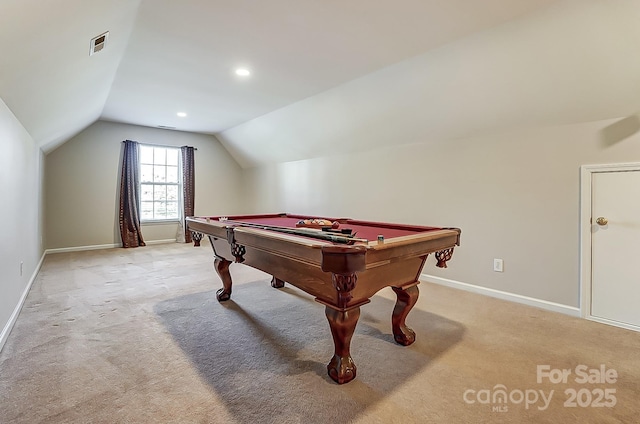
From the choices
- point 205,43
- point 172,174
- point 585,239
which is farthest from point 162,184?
point 585,239

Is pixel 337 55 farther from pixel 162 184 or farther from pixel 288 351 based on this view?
pixel 162 184

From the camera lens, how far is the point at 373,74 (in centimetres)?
311

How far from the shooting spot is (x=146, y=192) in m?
6.15

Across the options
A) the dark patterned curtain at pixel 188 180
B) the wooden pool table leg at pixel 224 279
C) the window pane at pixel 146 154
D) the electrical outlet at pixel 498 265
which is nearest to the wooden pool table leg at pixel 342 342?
the wooden pool table leg at pixel 224 279

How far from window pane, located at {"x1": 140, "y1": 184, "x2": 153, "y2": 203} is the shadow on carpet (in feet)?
12.8

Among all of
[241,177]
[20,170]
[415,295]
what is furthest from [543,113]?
[241,177]

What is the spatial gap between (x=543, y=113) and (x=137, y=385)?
3.52 metres

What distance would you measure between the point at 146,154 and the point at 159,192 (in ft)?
2.56

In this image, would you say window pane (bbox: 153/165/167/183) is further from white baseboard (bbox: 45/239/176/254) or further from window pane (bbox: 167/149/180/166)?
white baseboard (bbox: 45/239/176/254)

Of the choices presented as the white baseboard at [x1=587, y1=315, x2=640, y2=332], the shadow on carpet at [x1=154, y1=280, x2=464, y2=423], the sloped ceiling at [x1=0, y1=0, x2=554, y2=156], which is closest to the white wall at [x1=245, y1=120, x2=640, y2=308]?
the white baseboard at [x1=587, y1=315, x2=640, y2=332]

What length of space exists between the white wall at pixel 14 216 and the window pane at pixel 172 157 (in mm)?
2861

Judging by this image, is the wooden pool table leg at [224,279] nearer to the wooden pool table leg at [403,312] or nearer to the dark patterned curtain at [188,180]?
the wooden pool table leg at [403,312]

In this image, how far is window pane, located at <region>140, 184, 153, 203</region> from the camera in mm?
6098

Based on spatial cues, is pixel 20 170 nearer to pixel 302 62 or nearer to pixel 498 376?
pixel 302 62
